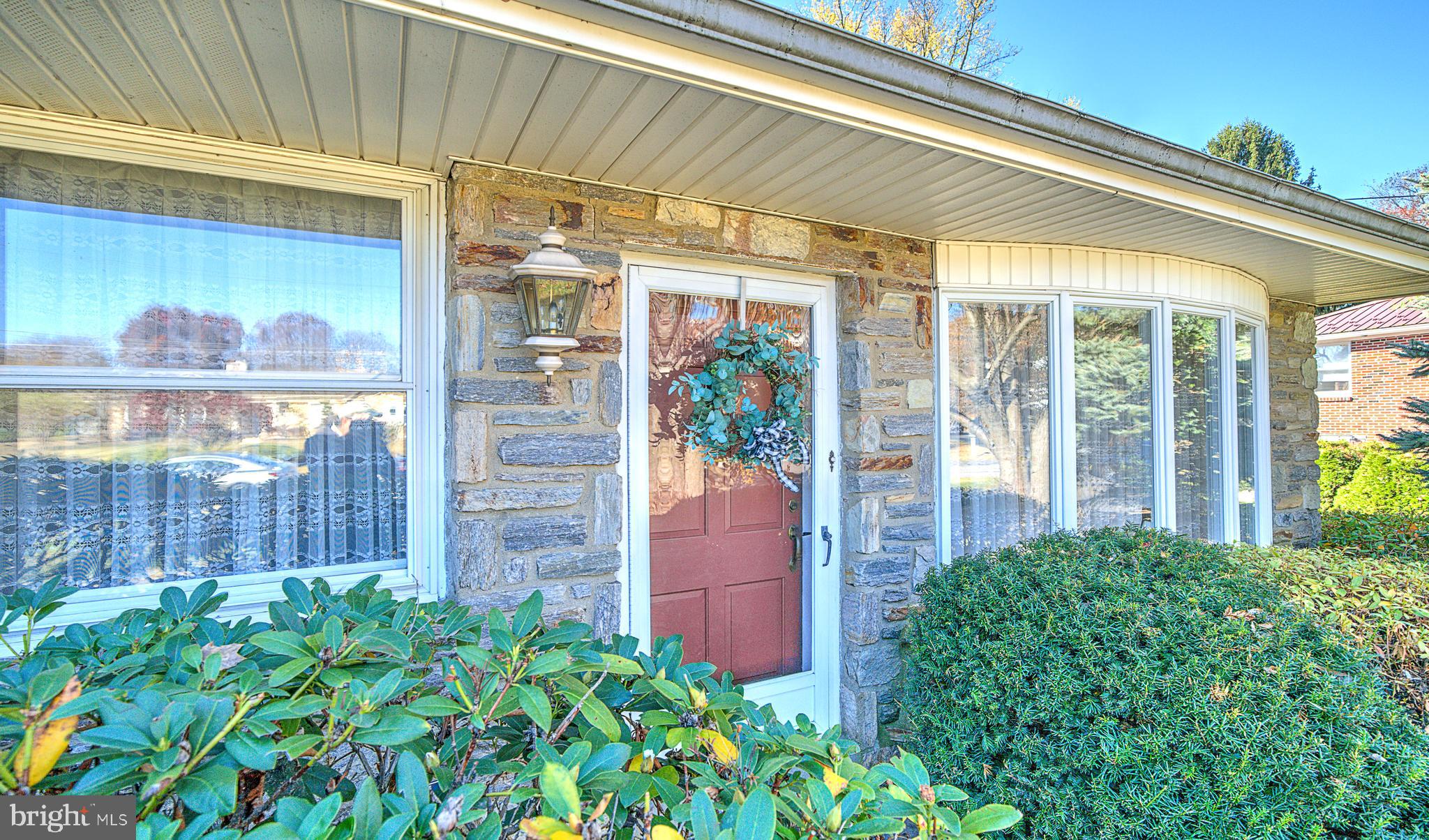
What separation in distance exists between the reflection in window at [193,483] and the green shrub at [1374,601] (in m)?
3.17

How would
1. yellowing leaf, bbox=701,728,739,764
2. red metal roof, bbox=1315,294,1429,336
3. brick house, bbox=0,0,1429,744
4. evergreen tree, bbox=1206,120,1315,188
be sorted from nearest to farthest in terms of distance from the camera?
yellowing leaf, bbox=701,728,739,764, brick house, bbox=0,0,1429,744, red metal roof, bbox=1315,294,1429,336, evergreen tree, bbox=1206,120,1315,188

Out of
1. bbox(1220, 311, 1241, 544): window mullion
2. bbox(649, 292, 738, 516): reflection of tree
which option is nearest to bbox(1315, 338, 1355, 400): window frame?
bbox(1220, 311, 1241, 544): window mullion

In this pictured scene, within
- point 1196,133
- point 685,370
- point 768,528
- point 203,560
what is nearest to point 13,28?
point 203,560

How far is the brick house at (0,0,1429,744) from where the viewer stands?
167cm

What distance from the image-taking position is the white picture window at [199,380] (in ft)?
6.38

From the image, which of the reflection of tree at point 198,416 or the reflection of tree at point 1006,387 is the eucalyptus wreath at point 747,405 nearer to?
the reflection of tree at point 1006,387

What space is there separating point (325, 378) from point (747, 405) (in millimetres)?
1514

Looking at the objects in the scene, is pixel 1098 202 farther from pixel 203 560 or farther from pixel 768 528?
pixel 203 560

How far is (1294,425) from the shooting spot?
4.93m

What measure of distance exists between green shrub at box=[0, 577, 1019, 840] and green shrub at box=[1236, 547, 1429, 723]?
1943mm

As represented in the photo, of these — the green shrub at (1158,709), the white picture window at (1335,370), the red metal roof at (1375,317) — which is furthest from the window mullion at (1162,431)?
the white picture window at (1335,370)

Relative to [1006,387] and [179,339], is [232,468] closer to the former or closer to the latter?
[179,339]

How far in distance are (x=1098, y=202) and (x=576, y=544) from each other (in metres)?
2.40

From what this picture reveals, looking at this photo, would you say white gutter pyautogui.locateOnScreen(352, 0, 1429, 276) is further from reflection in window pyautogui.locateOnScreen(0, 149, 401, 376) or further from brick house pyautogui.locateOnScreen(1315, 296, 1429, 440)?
brick house pyautogui.locateOnScreen(1315, 296, 1429, 440)
